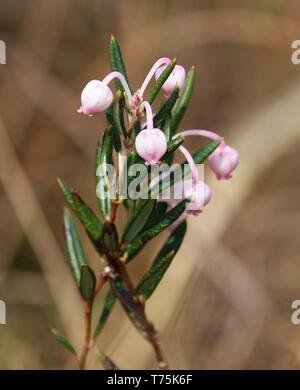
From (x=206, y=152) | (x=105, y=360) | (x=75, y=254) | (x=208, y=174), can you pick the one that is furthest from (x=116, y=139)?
(x=208, y=174)

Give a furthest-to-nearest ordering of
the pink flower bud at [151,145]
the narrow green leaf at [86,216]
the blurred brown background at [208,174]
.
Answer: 1. the blurred brown background at [208,174]
2. the narrow green leaf at [86,216]
3. the pink flower bud at [151,145]

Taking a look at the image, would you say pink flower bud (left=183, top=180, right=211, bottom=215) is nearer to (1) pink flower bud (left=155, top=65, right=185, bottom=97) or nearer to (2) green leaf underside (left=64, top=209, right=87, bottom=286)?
(1) pink flower bud (left=155, top=65, right=185, bottom=97)

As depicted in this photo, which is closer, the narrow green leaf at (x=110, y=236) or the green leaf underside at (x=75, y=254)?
the narrow green leaf at (x=110, y=236)

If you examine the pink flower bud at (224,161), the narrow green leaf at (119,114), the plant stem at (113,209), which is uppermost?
the narrow green leaf at (119,114)

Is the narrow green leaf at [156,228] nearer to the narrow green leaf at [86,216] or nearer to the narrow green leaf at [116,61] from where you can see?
the narrow green leaf at [86,216]

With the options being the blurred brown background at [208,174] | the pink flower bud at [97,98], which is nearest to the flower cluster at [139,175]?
the pink flower bud at [97,98]

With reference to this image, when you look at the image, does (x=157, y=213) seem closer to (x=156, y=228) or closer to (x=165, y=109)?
(x=156, y=228)
